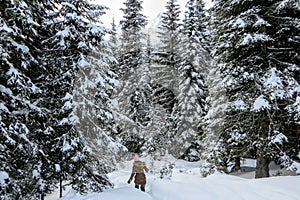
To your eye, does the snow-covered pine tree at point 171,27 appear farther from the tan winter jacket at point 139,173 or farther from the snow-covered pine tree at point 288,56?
the tan winter jacket at point 139,173

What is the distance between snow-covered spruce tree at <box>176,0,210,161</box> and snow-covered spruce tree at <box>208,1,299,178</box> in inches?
458

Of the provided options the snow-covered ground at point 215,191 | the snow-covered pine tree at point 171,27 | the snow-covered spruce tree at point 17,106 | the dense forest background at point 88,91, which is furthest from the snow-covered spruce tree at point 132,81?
the snow-covered spruce tree at point 17,106

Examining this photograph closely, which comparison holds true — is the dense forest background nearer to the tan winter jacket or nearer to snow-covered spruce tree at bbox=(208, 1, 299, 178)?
snow-covered spruce tree at bbox=(208, 1, 299, 178)

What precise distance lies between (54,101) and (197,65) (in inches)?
650

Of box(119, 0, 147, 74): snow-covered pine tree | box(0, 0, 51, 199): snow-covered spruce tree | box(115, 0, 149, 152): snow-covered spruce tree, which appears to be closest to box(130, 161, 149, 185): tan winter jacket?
box(0, 0, 51, 199): snow-covered spruce tree

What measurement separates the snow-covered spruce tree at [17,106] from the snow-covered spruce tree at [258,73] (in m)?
8.06

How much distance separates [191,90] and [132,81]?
634 cm

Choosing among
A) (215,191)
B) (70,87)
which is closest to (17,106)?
(70,87)

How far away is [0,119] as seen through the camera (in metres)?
7.99

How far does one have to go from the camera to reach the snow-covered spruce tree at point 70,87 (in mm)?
11664

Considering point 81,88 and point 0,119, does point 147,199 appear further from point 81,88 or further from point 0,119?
→ point 81,88

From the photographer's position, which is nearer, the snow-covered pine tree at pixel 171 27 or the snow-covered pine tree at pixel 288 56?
the snow-covered pine tree at pixel 288 56

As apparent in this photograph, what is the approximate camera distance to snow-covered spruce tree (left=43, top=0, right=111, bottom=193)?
11.7 meters

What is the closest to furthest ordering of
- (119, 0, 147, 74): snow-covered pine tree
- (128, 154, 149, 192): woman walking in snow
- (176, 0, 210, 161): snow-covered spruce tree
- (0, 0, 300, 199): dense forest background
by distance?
(0, 0, 300, 199): dense forest background → (128, 154, 149, 192): woman walking in snow → (176, 0, 210, 161): snow-covered spruce tree → (119, 0, 147, 74): snow-covered pine tree
